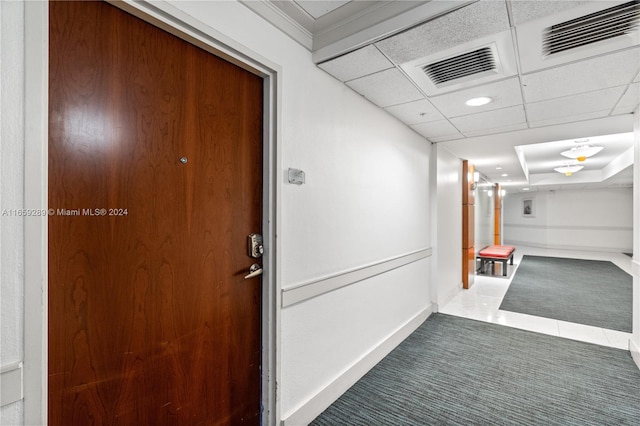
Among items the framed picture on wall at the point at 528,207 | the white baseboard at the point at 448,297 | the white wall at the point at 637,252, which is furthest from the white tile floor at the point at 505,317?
the framed picture on wall at the point at 528,207

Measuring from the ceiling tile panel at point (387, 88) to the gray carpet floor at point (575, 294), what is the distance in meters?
3.92

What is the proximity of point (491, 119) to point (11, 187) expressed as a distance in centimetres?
392

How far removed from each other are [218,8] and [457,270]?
5614mm

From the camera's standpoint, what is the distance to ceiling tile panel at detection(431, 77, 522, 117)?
252cm

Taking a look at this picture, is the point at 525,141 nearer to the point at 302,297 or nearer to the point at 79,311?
the point at 302,297

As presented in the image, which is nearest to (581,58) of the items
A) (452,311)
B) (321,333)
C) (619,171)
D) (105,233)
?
(321,333)

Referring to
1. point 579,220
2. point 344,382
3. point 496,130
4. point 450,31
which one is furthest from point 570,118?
point 579,220

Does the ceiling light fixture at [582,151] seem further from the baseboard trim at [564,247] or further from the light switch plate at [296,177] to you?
the baseboard trim at [564,247]

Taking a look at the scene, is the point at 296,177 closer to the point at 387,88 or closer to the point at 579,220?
the point at 387,88

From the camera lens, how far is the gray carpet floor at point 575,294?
439cm

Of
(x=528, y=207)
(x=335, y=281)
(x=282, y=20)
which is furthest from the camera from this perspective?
(x=528, y=207)

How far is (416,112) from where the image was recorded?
3.19 m

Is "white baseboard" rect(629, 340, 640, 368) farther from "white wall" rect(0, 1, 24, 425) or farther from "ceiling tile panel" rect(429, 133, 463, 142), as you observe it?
"white wall" rect(0, 1, 24, 425)

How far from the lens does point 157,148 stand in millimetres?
1397
